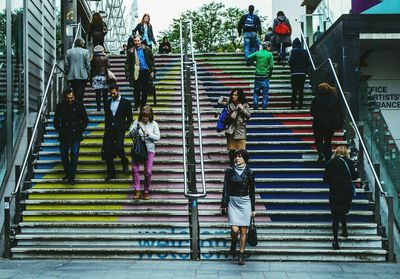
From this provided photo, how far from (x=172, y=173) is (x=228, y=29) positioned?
45056mm

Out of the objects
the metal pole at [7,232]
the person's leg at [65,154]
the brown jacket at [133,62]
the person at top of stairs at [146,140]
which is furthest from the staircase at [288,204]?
the metal pole at [7,232]

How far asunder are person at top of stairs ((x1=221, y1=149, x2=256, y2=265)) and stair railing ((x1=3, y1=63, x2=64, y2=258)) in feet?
11.3

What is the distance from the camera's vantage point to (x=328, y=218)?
12359mm

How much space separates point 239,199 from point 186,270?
1347mm

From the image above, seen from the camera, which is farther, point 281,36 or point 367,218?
point 281,36

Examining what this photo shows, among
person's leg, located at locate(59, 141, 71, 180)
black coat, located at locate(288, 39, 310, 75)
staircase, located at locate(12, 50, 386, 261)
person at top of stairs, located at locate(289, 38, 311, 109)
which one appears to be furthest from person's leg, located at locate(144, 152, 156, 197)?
black coat, located at locate(288, 39, 310, 75)

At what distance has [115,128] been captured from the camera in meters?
13.5

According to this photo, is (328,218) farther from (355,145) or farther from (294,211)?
(355,145)

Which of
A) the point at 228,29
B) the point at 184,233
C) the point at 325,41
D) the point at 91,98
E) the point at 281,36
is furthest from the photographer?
the point at 228,29

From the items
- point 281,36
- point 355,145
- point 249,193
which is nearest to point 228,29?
point 281,36

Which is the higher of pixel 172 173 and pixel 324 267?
pixel 172 173

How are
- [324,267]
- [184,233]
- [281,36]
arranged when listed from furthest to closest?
[281,36] → [184,233] → [324,267]

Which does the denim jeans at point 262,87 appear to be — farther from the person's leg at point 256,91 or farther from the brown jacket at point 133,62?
the brown jacket at point 133,62

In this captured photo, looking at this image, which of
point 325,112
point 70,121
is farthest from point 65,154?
point 325,112
